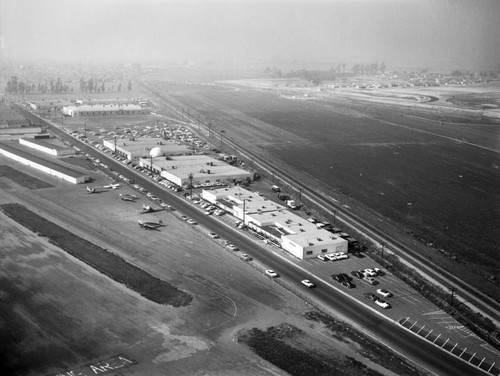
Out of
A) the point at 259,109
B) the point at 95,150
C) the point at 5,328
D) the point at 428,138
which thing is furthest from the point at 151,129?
the point at 5,328

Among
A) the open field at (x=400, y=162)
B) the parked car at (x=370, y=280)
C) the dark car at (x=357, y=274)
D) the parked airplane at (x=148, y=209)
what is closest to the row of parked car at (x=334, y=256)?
the dark car at (x=357, y=274)

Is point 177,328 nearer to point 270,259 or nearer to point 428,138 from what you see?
point 270,259

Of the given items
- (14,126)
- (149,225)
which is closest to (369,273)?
(149,225)

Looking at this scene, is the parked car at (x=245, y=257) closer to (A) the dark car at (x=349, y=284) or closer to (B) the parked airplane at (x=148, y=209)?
(A) the dark car at (x=349, y=284)

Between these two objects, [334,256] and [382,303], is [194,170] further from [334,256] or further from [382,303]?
[382,303]

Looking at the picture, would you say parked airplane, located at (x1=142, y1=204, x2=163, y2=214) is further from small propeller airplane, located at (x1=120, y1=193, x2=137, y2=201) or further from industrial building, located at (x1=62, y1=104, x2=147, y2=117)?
industrial building, located at (x1=62, y1=104, x2=147, y2=117)

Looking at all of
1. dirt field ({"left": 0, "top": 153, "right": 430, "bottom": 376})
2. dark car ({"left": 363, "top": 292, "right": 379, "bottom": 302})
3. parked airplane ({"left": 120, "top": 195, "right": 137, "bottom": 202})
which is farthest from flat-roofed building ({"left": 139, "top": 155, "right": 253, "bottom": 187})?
dark car ({"left": 363, "top": 292, "right": 379, "bottom": 302})
